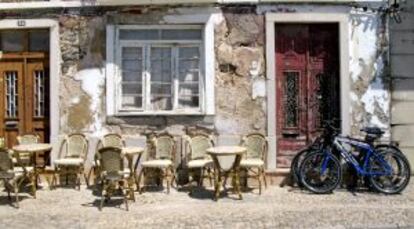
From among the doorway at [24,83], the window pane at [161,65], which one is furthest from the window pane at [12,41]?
the window pane at [161,65]

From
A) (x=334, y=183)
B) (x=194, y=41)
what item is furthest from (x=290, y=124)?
(x=194, y=41)

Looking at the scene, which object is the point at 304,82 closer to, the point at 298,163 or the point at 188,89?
the point at 298,163

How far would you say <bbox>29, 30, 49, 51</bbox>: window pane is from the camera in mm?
12109

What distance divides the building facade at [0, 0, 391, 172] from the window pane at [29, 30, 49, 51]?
0.12m

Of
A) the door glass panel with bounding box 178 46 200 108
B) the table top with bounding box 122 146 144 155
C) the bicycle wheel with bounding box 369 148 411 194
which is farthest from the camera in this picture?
the door glass panel with bounding box 178 46 200 108

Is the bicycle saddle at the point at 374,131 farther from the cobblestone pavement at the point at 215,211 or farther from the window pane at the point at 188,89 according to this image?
the window pane at the point at 188,89

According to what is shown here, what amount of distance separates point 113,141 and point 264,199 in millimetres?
3115

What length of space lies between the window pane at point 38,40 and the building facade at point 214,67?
0.12m

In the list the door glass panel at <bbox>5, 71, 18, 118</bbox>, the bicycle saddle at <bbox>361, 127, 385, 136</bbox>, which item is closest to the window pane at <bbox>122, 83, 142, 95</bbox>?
the door glass panel at <bbox>5, 71, 18, 118</bbox>

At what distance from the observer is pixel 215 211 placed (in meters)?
9.55

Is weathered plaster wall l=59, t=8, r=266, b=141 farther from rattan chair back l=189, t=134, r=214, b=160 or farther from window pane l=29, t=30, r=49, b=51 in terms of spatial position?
window pane l=29, t=30, r=49, b=51

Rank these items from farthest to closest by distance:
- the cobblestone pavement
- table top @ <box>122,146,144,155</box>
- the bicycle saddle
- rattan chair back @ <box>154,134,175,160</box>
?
1. rattan chair back @ <box>154,134,175,160</box>
2. the bicycle saddle
3. table top @ <box>122,146,144,155</box>
4. the cobblestone pavement

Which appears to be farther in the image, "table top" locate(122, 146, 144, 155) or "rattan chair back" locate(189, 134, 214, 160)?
"rattan chair back" locate(189, 134, 214, 160)

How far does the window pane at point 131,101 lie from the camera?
11.9 meters
